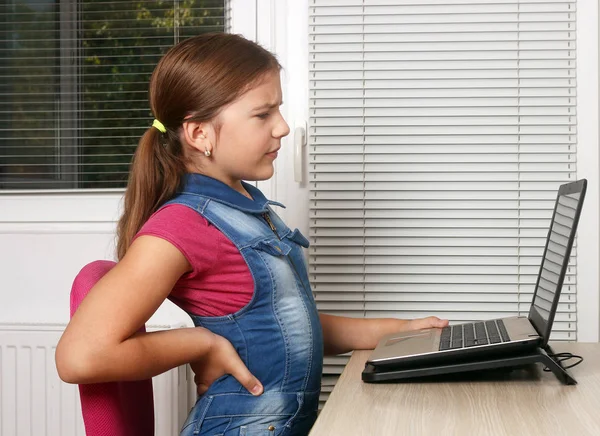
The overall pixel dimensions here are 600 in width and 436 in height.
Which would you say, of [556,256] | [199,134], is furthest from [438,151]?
[199,134]

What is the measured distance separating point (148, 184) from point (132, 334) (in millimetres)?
270

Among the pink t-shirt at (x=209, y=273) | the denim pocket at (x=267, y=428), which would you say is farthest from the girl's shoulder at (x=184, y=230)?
the denim pocket at (x=267, y=428)

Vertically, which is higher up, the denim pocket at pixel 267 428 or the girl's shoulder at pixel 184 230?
the girl's shoulder at pixel 184 230

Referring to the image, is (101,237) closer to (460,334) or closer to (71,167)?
(71,167)

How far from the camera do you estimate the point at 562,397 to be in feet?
3.44

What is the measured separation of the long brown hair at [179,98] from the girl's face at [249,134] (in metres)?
0.02

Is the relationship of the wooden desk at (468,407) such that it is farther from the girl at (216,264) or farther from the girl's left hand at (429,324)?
the girl's left hand at (429,324)

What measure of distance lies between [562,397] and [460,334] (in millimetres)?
252

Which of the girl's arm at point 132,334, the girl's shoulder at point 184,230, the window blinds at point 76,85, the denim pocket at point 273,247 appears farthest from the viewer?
the window blinds at point 76,85

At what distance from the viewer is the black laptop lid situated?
118cm

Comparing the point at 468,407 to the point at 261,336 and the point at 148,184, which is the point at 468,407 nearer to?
the point at 261,336

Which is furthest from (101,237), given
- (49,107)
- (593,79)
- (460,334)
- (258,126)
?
(593,79)

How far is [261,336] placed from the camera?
1.20 metres

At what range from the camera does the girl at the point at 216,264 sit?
1.07 metres
